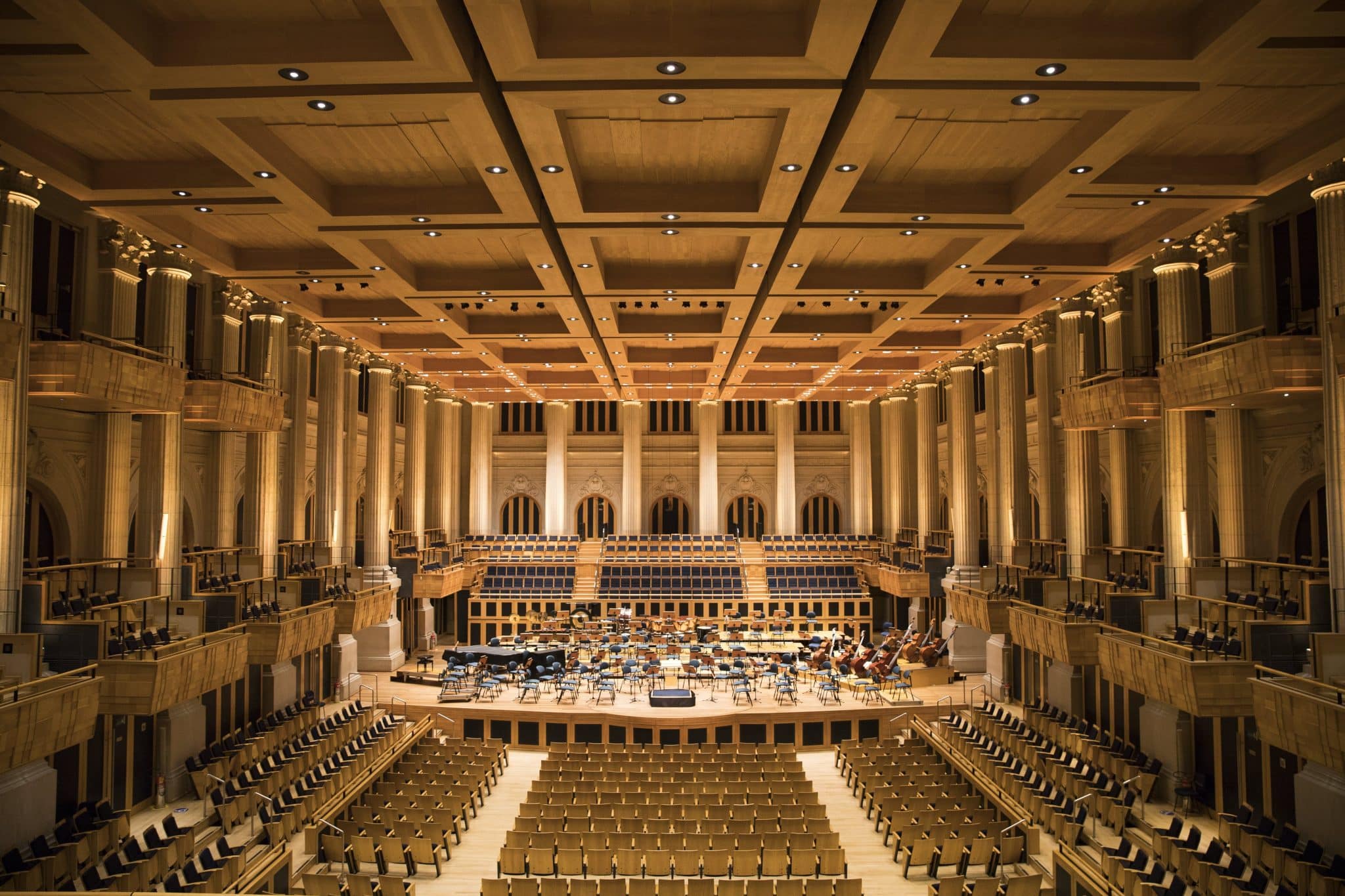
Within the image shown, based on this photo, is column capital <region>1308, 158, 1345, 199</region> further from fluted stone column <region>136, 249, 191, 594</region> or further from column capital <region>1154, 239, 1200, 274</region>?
fluted stone column <region>136, 249, 191, 594</region>

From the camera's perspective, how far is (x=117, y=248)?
14.7 meters

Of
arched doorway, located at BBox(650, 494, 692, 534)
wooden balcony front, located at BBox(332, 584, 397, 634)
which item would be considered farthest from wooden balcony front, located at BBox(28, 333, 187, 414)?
arched doorway, located at BBox(650, 494, 692, 534)

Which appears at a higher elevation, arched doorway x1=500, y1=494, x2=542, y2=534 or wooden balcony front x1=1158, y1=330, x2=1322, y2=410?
wooden balcony front x1=1158, y1=330, x2=1322, y2=410

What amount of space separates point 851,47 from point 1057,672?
586 inches

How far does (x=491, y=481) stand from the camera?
3625 centimetres

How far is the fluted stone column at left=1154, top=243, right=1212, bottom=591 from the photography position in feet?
48.9

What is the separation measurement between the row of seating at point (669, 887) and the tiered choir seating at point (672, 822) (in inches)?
1.2

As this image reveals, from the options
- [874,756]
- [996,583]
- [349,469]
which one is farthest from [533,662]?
[996,583]

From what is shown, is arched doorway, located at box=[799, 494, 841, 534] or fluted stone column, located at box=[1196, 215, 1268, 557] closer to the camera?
fluted stone column, located at box=[1196, 215, 1268, 557]

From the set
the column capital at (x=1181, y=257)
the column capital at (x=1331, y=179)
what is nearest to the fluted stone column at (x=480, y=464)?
the column capital at (x=1181, y=257)

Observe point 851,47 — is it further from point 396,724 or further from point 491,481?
point 491,481

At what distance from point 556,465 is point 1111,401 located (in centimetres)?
2212

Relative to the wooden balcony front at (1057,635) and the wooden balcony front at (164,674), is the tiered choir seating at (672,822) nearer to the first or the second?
the wooden balcony front at (1057,635)

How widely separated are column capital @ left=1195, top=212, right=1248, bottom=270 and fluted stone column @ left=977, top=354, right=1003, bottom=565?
7.57 m
